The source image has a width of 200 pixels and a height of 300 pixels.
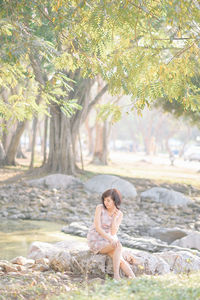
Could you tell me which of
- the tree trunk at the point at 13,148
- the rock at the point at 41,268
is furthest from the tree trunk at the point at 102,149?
the rock at the point at 41,268

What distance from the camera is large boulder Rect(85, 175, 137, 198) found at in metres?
15.3

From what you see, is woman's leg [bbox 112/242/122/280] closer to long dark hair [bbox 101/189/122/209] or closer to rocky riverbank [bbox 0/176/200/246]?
long dark hair [bbox 101/189/122/209]

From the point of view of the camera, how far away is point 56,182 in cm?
1565

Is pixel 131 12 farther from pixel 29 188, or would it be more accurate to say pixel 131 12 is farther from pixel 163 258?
pixel 29 188

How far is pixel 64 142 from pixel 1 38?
11.6 m

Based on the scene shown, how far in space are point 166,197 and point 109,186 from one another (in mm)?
2120

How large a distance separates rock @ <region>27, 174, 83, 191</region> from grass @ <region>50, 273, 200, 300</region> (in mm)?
10976

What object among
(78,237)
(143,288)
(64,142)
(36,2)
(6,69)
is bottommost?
(78,237)

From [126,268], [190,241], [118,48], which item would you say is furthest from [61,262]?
[190,241]

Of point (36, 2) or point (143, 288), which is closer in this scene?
point (143, 288)

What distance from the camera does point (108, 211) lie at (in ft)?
19.9

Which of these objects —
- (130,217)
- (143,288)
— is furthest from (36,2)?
(130,217)

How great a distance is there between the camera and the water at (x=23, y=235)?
8039 mm

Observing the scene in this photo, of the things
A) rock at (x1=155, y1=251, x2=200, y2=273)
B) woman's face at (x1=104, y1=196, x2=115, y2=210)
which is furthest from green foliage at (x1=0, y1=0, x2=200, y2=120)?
rock at (x1=155, y1=251, x2=200, y2=273)
